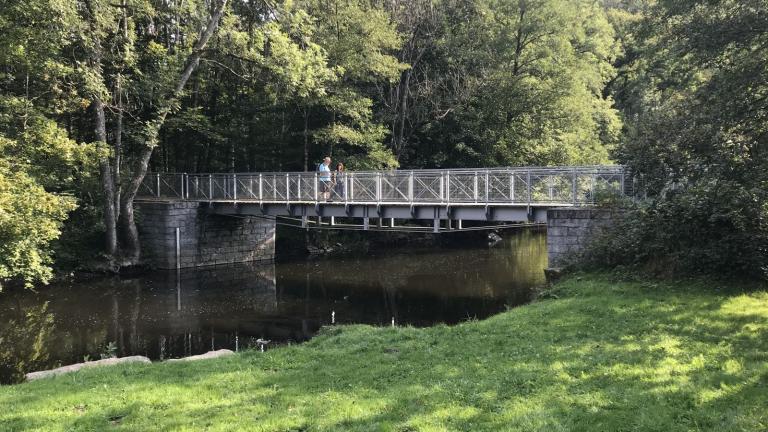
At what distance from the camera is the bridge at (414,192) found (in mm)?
15820

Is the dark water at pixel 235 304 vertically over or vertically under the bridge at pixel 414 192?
under

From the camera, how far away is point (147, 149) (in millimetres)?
22828

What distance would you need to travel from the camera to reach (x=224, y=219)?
85.4 feet

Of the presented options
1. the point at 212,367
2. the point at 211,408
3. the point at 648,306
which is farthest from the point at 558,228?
the point at 211,408

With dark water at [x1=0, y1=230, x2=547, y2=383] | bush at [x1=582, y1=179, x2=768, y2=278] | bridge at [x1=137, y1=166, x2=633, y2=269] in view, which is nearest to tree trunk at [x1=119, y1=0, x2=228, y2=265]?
bridge at [x1=137, y1=166, x2=633, y2=269]

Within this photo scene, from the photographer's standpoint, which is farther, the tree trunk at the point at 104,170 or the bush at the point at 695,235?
the tree trunk at the point at 104,170

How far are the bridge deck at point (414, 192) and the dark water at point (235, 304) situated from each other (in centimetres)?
282

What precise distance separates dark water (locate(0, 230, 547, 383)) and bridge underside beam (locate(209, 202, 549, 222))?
8.60 ft

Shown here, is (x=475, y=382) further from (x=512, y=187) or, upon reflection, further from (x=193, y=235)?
(x=193, y=235)

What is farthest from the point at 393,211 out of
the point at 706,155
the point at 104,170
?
the point at 104,170

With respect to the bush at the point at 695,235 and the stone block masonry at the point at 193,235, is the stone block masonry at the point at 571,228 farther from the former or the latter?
the stone block masonry at the point at 193,235

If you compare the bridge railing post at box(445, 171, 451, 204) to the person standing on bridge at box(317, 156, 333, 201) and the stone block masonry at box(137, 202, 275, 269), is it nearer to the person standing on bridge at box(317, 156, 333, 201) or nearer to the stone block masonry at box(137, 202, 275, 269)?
the person standing on bridge at box(317, 156, 333, 201)

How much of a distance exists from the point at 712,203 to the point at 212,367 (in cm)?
1020

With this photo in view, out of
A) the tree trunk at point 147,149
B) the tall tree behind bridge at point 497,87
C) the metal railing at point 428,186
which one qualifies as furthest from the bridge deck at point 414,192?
the tall tree behind bridge at point 497,87
